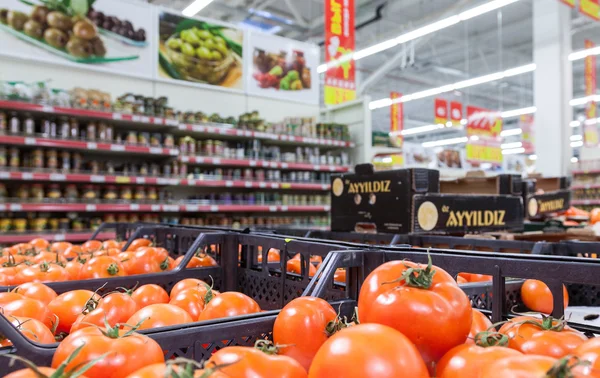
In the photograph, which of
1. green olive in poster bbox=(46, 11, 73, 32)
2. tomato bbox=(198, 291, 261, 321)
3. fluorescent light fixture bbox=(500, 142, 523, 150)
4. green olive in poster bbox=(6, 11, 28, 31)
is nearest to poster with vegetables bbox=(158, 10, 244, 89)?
green olive in poster bbox=(46, 11, 73, 32)

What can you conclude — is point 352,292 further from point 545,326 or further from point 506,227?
point 506,227

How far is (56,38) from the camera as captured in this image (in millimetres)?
5164

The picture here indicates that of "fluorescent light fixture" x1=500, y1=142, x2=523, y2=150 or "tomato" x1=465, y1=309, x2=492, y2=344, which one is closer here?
"tomato" x1=465, y1=309, x2=492, y2=344

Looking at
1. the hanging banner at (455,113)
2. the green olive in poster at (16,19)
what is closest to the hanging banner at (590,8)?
the hanging banner at (455,113)

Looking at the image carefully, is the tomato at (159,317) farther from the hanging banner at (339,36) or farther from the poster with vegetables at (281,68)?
the poster with vegetables at (281,68)

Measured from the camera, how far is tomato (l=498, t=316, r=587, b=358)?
71 cm

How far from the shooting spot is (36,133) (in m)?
4.52

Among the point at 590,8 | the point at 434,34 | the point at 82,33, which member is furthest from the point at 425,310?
the point at 434,34

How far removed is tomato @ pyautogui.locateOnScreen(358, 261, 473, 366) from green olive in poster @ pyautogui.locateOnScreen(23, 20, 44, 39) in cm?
555

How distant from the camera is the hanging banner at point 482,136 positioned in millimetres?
9266

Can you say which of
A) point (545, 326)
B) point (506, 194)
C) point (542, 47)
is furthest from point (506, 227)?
point (542, 47)

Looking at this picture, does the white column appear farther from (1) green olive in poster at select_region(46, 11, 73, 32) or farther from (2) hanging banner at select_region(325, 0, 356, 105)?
(1) green olive in poster at select_region(46, 11, 73, 32)

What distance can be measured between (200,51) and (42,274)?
501 cm

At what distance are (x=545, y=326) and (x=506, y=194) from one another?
2473 mm
